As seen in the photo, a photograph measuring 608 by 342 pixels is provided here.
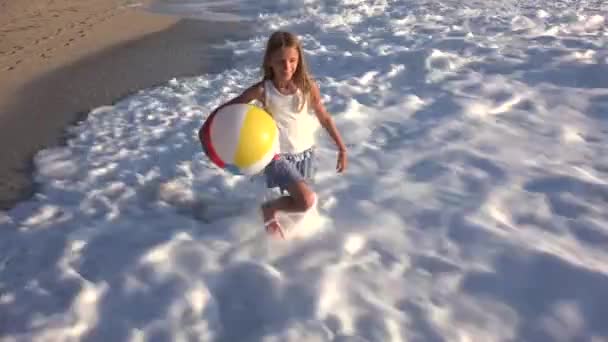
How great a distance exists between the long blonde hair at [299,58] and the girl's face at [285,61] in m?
0.02

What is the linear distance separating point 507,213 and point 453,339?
50.4 inches

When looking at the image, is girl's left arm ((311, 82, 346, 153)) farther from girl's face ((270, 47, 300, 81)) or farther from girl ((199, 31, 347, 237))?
girl's face ((270, 47, 300, 81))

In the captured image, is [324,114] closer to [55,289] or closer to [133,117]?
[55,289]

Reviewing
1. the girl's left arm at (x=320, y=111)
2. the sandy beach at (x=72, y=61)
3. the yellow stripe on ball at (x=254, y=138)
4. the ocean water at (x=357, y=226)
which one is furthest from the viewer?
the sandy beach at (x=72, y=61)

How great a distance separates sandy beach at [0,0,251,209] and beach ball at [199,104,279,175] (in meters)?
1.86

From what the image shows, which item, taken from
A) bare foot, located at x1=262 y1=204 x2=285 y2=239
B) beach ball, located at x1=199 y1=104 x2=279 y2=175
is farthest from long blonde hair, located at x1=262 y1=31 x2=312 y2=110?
bare foot, located at x1=262 y1=204 x2=285 y2=239

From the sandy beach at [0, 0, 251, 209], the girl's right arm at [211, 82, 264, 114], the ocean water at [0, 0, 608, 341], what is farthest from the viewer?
the sandy beach at [0, 0, 251, 209]

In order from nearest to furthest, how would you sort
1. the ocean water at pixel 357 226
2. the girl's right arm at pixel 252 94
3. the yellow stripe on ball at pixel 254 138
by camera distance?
1. the ocean water at pixel 357 226
2. the yellow stripe on ball at pixel 254 138
3. the girl's right arm at pixel 252 94

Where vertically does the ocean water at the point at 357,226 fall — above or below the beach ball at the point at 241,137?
below

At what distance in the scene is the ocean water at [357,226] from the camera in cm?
293

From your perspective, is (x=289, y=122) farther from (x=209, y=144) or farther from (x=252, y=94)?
(x=209, y=144)

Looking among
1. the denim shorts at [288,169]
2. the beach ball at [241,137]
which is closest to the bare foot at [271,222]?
the denim shorts at [288,169]

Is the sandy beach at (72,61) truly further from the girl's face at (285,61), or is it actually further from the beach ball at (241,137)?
the girl's face at (285,61)

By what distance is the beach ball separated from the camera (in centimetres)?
321
